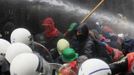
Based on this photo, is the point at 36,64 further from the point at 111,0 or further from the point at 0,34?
the point at 111,0

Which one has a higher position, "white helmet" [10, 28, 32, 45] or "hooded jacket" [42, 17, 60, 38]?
"hooded jacket" [42, 17, 60, 38]

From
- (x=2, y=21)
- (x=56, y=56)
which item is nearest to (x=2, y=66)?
(x=56, y=56)

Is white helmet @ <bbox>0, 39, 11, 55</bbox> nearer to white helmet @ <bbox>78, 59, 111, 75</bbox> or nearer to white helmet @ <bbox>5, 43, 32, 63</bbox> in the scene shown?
white helmet @ <bbox>5, 43, 32, 63</bbox>

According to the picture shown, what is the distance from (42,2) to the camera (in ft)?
52.1

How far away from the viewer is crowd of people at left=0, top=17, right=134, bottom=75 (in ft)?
28.6

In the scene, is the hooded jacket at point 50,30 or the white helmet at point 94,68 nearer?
the white helmet at point 94,68

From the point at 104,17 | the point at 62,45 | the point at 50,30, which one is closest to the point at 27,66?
the point at 62,45

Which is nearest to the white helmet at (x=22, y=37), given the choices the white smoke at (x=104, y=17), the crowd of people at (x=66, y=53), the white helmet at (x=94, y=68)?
the crowd of people at (x=66, y=53)

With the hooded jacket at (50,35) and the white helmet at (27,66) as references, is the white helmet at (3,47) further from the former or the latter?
the hooded jacket at (50,35)

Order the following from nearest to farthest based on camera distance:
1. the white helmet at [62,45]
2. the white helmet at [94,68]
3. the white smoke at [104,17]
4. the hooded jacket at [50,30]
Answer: the white helmet at [94,68] → the white helmet at [62,45] → the hooded jacket at [50,30] → the white smoke at [104,17]

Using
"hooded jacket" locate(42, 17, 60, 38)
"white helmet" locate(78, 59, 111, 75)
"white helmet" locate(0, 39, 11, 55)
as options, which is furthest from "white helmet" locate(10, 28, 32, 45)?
"white helmet" locate(78, 59, 111, 75)

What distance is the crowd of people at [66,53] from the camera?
870 centimetres

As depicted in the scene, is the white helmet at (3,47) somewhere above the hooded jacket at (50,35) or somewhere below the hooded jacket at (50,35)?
below

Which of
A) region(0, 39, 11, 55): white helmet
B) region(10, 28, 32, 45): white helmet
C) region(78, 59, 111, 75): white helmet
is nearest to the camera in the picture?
region(78, 59, 111, 75): white helmet
